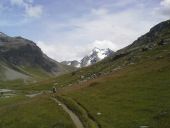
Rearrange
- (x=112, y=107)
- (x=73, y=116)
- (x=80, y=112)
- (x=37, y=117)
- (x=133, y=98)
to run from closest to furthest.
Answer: (x=73, y=116) < (x=80, y=112) < (x=112, y=107) < (x=37, y=117) < (x=133, y=98)

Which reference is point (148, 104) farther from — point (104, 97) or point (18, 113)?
point (18, 113)

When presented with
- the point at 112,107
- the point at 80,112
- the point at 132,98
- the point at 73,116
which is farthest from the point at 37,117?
the point at 132,98

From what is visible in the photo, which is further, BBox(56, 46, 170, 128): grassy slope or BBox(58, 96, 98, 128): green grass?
BBox(58, 96, 98, 128): green grass

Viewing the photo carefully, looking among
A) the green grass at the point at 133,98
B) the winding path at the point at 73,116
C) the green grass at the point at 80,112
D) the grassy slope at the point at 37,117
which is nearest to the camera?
the green grass at the point at 133,98

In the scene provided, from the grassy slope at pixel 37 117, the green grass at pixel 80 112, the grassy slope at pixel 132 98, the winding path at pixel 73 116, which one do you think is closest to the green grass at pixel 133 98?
the grassy slope at pixel 132 98

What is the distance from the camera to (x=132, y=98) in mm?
67812

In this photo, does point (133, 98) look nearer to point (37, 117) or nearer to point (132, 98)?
point (132, 98)

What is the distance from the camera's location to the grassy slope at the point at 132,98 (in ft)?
167

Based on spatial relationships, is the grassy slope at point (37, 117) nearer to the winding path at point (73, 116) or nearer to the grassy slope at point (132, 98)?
the winding path at point (73, 116)

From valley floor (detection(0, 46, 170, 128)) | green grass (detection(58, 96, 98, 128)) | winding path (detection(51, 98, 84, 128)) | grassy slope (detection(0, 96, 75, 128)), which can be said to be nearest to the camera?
valley floor (detection(0, 46, 170, 128))

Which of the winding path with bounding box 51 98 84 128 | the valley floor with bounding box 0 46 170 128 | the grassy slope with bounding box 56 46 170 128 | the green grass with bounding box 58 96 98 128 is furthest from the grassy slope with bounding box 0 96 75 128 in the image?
the grassy slope with bounding box 56 46 170 128

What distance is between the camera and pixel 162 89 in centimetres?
7088

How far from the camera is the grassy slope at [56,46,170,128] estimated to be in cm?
5100

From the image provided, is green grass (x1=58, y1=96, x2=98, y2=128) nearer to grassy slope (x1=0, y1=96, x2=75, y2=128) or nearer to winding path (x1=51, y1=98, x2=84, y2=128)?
winding path (x1=51, y1=98, x2=84, y2=128)
